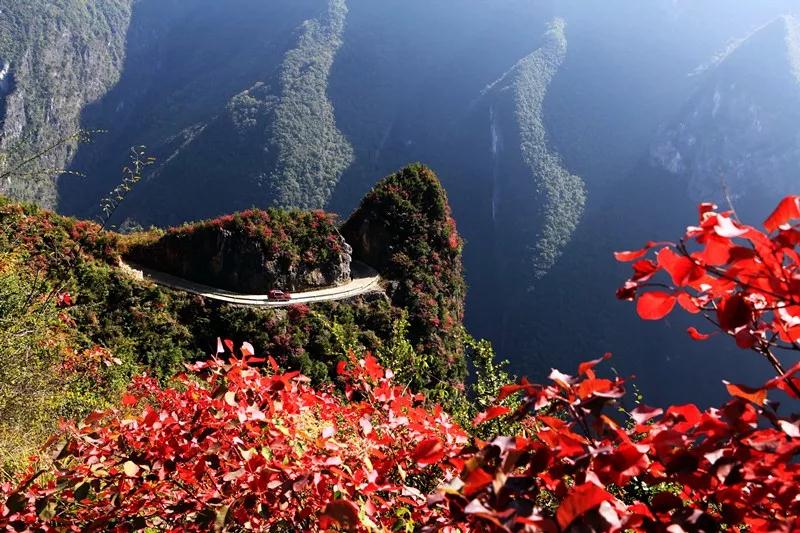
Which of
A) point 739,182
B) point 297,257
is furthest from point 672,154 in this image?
point 297,257

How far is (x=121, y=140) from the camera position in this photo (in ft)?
283

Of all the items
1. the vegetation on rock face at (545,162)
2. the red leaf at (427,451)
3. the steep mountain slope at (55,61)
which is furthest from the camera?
the steep mountain slope at (55,61)

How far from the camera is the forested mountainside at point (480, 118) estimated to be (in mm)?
53438

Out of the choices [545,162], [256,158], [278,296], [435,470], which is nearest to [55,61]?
[256,158]

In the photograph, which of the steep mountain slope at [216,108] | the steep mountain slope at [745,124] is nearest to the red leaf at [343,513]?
the steep mountain slope at [216,108]

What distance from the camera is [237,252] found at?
1071cm

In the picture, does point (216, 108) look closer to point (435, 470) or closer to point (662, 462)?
point (435, 470)

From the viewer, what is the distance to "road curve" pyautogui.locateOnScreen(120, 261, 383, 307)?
989cm

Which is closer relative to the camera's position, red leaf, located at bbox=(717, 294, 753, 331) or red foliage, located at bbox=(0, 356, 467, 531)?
red leaf, located at bbox=(717, 294, 753, 331)

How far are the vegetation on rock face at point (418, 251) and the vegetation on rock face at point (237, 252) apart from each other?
1.96 meters

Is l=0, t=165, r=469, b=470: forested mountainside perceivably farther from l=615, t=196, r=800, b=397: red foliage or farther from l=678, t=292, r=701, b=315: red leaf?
l=615, t=196, r=800, b=397: red foliage

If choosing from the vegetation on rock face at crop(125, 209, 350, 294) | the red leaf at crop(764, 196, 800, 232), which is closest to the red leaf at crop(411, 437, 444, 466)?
the red leaf at crop(764, 196, 800, 232)

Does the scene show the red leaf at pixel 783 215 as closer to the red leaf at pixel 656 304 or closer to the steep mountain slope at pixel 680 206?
the red leaf at pixel 656 304

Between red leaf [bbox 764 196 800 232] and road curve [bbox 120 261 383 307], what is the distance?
9737mm
